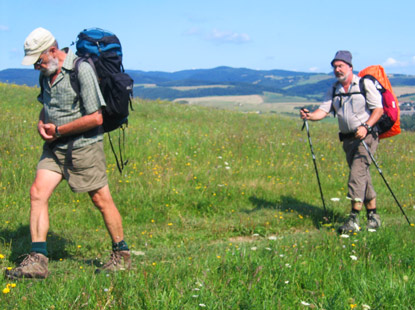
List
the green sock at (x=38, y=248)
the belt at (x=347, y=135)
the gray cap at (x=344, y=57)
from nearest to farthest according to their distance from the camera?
1. the green sock at (x=38, y=248)
2. the gray cap at (x=344, y=57)
3. the belt at (x=347, y=135)

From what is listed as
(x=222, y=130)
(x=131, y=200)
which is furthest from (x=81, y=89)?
(x=222, y=130)

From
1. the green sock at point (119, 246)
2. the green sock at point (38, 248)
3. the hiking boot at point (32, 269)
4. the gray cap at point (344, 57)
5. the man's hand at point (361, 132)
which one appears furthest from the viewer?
the gray cap at point (344, 57)

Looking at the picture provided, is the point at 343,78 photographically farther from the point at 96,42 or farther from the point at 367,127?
the point at 96,42

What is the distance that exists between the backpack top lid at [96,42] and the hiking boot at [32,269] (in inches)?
77.6

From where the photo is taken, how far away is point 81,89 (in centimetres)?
430

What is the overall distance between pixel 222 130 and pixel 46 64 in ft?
29.1

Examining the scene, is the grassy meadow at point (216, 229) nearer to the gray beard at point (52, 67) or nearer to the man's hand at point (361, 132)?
the man's hand at point (361, 132)

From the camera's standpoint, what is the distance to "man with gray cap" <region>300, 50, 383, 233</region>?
620 centimetres

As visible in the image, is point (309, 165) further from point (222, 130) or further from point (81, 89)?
point (81, 89)

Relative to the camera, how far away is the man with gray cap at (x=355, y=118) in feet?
20.3

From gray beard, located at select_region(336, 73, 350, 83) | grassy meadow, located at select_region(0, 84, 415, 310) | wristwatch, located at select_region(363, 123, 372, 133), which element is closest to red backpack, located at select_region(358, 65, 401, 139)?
gray beard, located at select_region(336, 73, 350, 83)

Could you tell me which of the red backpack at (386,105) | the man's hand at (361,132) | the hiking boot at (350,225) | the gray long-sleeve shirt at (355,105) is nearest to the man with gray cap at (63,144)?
the hiking boot at (350,225)

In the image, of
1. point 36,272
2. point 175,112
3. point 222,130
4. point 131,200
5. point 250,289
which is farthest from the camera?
point 175,112

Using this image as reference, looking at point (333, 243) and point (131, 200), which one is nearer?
point (333, 243)
